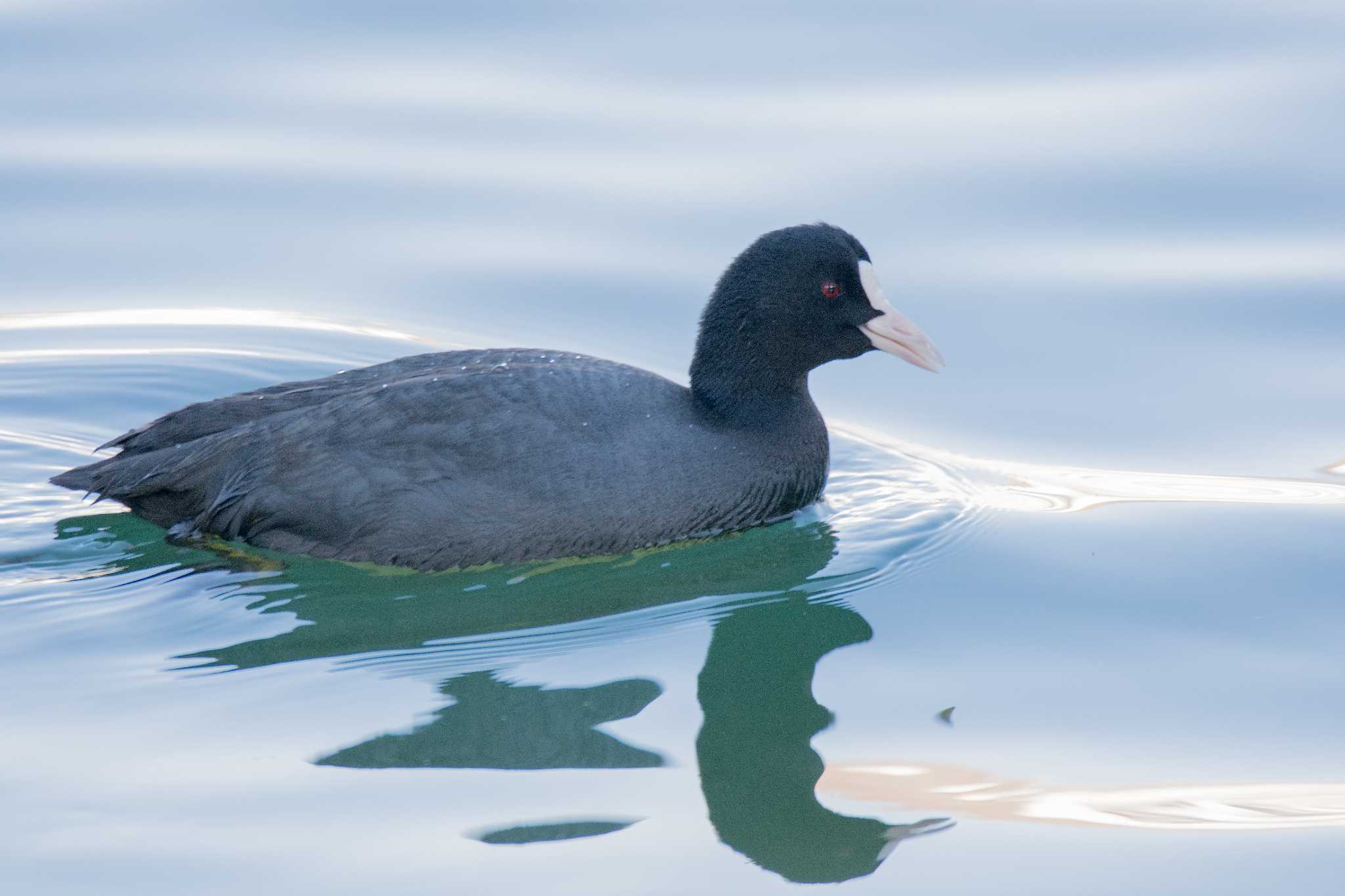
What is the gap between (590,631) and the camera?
6234 millimetres

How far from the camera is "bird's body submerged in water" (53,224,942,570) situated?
6.61m

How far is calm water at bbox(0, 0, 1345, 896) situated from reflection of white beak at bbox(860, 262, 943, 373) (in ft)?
1.75

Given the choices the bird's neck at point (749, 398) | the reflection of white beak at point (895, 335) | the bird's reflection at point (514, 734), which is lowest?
the bird's reflection at point (514, 734)

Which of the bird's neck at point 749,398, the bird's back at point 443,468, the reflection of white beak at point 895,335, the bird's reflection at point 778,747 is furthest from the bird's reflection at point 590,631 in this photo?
the reflection of white beak at point 895,335

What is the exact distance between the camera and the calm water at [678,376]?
5.27 m

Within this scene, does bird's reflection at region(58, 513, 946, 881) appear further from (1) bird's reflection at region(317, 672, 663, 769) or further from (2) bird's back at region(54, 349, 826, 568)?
(2) bird's back at region(54, 349, 826, 568)

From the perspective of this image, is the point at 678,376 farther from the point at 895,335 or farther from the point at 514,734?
the point at 514,734

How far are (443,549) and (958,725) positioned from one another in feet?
6.41

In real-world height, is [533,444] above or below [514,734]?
above

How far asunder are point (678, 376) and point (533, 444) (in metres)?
1.92

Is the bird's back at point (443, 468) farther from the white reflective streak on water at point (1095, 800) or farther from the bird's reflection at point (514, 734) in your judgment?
the white reflective streak on water at point (1095, 800)

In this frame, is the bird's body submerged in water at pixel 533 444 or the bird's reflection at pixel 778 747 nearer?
the bird's reflection at pixel 778 747

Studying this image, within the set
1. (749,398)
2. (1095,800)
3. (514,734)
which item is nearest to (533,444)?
(749,398)

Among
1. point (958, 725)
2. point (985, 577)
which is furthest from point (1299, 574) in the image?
point (958, 725)
